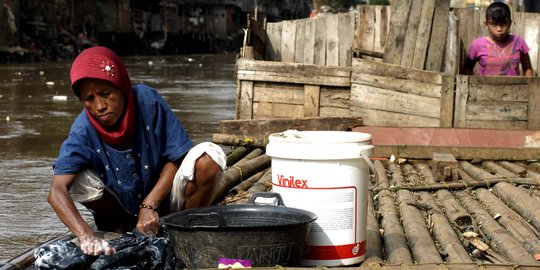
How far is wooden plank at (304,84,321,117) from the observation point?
8578 millimetres

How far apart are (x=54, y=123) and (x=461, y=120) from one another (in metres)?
6.77

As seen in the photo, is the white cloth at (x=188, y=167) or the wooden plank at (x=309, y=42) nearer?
the white cloth at (x=188, y=167)

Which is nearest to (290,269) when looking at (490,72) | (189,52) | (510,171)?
(510,171)

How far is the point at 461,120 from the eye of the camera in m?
7.66

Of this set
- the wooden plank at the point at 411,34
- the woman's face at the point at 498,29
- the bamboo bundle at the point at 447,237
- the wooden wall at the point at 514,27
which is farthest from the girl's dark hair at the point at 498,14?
the bamboo bundle at the point at 447,237

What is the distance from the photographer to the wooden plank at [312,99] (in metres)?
8.58

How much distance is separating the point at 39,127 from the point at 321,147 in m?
8.98

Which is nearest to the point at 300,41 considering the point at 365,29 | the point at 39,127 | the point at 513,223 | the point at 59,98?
the point at 365,29

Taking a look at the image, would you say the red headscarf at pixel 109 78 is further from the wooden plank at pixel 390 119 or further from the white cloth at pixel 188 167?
the wooden plank at pixel 390 119

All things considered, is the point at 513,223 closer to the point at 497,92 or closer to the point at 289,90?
the point at 497,92

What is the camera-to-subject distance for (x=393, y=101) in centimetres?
802

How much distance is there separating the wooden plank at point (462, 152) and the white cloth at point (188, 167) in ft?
10.2

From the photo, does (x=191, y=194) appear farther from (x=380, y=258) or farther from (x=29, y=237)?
(x=29, y=237)

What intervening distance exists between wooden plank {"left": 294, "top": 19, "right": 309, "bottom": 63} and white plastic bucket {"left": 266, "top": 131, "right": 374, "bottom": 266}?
617cm
